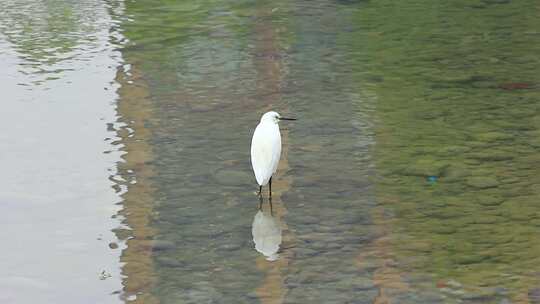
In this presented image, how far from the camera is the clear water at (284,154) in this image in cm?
775

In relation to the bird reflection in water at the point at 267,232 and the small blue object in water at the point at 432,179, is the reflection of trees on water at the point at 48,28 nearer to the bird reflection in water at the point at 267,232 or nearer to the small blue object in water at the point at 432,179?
the bird reflection in water at the point at 267,232

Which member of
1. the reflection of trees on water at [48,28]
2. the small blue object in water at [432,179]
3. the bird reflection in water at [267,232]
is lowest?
the small blue object in water at [432,179]

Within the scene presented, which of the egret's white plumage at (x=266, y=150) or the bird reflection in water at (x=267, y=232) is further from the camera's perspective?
the egret's white plumage at (x=266, y=150)

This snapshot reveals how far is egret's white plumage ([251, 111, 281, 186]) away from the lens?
8.88 metres

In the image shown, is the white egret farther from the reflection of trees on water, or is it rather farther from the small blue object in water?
the reflection of trees on water

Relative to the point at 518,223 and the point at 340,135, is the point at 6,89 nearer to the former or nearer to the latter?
the point at 340,135

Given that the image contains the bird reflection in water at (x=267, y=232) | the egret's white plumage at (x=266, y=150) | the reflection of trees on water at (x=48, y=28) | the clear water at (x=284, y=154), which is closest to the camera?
the clear water at (x=284, y=154)

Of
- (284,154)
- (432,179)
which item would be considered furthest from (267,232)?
(284,154)

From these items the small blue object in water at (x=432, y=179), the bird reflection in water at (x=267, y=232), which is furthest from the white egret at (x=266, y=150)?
the small blue object in water at (x=432, y=179)

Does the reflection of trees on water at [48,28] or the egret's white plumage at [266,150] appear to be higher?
the egret's white plumage at [266,150]

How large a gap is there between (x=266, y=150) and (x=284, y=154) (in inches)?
54.2

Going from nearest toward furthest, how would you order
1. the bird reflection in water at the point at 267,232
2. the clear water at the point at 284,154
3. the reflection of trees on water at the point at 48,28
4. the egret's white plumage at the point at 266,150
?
1. the clear water at the point at 284,154
2. the bird reflection in water at the point at 267,232
3. the egret's white plumage at the point at 266,150
4. the reflection of trees on water at the point at 48,28

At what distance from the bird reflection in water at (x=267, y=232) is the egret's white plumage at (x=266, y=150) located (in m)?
0.23

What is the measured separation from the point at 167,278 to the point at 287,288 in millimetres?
773
